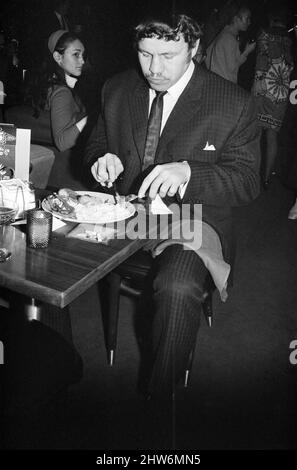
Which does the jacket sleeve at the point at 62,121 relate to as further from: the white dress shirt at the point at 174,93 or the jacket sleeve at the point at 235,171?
the jacket sleeve at the point at 235,171

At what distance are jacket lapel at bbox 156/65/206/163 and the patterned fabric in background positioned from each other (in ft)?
9.09

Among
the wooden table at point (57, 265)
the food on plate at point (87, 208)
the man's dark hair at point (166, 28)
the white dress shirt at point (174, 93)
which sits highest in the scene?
the man's dark hair at point (166, 28)

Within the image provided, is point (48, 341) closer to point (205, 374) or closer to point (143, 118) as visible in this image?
point (205, 374)

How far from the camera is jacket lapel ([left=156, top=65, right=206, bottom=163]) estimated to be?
195 centimetres

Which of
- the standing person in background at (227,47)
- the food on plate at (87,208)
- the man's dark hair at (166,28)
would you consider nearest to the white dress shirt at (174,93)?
the man's dark hair at (166,28)

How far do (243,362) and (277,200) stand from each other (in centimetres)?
287

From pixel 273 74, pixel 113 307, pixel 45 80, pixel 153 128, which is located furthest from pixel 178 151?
pixel 273 74

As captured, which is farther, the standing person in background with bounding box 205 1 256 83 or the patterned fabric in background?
the standing person in background with bounding box 205 1 256 83

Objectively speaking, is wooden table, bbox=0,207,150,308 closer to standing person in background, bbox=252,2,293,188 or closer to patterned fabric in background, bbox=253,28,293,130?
standing person in background, bbox=252,2,293,188

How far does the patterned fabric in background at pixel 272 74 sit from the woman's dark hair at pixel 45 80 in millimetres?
2368

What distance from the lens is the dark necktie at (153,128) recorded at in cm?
199

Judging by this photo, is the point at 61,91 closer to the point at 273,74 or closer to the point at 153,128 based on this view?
the point at 153,128

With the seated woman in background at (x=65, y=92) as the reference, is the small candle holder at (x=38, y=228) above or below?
below

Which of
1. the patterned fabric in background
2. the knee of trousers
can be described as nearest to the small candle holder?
the knee of trousers
